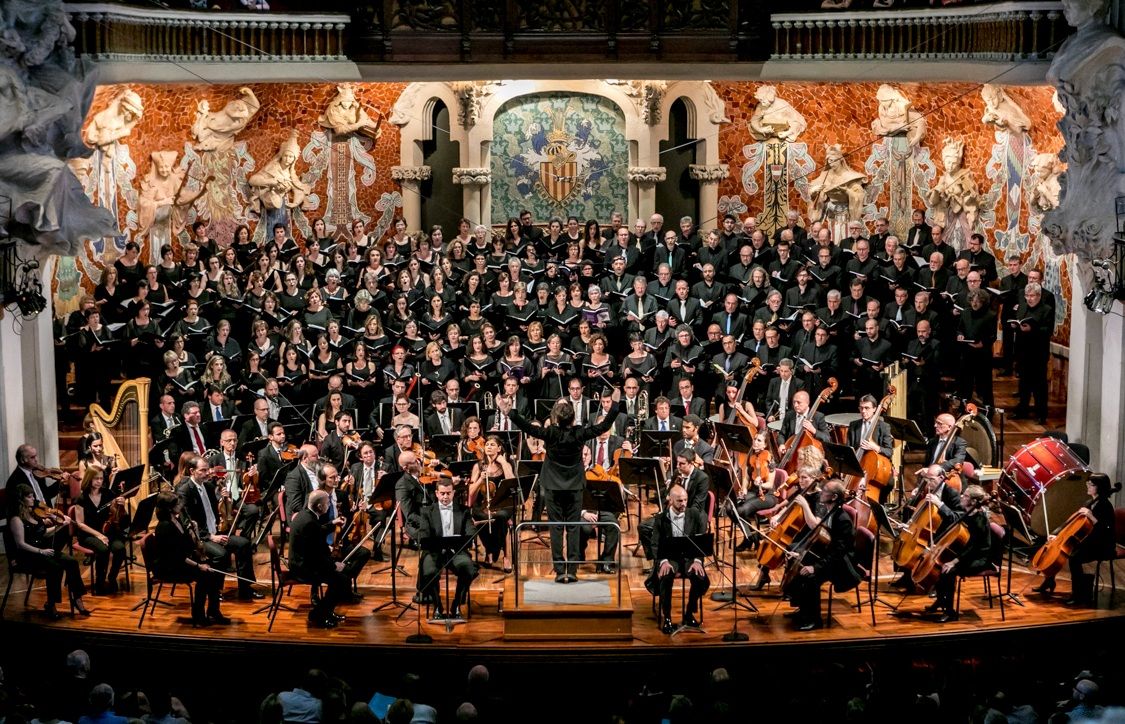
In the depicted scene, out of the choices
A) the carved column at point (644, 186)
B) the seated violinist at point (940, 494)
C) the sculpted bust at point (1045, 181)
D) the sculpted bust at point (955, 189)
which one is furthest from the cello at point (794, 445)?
the carved column at point (644, 186)

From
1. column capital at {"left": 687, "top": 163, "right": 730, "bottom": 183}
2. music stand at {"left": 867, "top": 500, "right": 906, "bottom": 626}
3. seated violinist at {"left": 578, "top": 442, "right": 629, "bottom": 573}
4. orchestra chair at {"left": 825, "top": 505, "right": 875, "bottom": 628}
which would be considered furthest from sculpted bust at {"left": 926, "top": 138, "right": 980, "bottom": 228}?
seated violinist at {"left": 578, "top": 442, "right": 629, "bottom": 573}

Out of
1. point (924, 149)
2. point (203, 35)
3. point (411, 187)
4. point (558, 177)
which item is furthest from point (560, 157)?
point (203, 35)

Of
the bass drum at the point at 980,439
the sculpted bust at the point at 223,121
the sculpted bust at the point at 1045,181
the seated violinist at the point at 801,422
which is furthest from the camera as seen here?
the sculpted bust at the point at 223,121

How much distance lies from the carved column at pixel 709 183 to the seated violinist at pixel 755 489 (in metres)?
6.41

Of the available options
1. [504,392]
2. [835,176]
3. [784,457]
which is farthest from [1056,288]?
[504,392]

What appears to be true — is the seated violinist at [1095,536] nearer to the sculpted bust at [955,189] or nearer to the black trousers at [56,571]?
the sculpted bust at [955,189]

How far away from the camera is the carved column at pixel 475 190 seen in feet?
58.8

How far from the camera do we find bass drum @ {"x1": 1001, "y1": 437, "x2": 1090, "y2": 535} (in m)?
11.0

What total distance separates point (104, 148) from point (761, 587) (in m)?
8.04

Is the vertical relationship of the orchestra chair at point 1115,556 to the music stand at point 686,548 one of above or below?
below

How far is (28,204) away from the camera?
11.9 metres

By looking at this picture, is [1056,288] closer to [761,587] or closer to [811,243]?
[811,243]

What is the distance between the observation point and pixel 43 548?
33.9 feet

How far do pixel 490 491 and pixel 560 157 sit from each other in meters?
7.72
